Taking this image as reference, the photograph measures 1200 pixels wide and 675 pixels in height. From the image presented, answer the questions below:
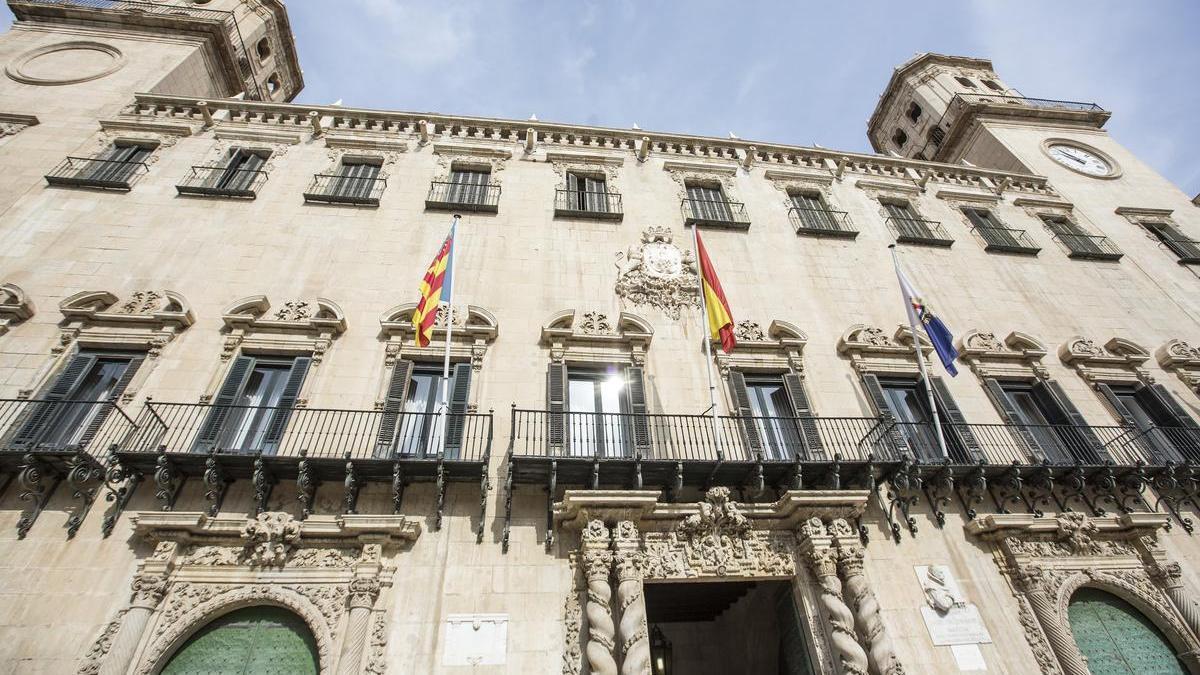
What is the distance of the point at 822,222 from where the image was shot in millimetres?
17391

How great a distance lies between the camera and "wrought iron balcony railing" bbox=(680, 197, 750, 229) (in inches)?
639

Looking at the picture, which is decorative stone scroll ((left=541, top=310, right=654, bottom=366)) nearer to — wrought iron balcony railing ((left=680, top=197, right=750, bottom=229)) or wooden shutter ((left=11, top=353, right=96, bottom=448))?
wrought iron balcony railing ((left=680, top=197, right=750, bottom=229))

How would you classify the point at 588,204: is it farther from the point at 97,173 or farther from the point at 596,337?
the point at 97,173

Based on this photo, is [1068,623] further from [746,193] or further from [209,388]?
[209,388]

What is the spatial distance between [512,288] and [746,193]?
→ 884cm

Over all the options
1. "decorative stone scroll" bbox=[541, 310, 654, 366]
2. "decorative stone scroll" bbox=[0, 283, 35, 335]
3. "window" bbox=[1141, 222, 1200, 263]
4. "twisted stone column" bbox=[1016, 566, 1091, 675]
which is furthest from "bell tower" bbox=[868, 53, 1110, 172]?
"decorative stone scroll" bbox=[0, 283, 35, 335]

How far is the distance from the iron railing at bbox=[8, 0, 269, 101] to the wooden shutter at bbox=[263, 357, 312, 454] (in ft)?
55.4

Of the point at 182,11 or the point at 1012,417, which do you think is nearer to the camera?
the point at 1012,417

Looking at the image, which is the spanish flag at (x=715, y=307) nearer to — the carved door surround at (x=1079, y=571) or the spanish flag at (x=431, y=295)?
the spanish flag at (x=431, y=295)

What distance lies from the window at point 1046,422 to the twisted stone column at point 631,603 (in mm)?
9367

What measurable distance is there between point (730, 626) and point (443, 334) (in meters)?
9.63

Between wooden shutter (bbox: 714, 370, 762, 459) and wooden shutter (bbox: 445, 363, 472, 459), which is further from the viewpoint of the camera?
wooden shutter (bbox: 714, 370, 762, 459)

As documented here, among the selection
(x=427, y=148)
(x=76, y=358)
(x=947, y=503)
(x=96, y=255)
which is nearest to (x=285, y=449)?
(x=76, y=358)

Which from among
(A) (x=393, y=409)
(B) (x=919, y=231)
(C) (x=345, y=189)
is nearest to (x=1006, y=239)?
(B) (x=919, y=231)
